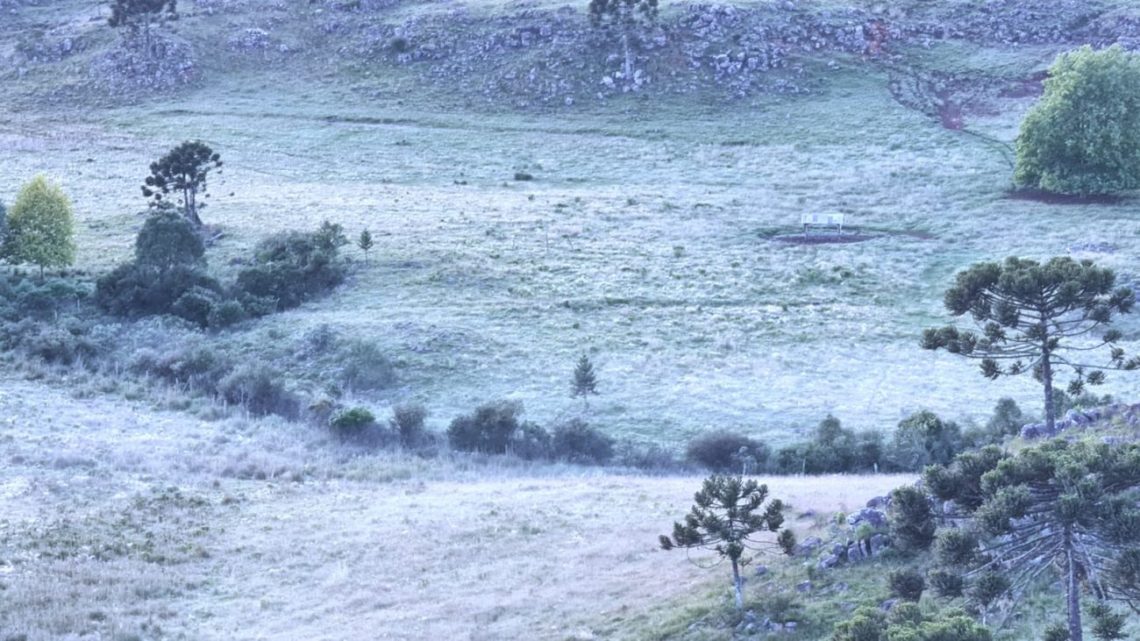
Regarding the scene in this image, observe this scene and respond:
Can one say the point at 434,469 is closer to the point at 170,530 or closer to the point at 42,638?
the point at 170,530

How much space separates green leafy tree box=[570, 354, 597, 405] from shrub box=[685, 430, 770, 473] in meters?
5.06

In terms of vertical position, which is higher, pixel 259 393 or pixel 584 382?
pixel 584 382

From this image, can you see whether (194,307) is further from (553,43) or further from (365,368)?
(553,43)

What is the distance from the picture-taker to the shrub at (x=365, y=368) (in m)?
43.8

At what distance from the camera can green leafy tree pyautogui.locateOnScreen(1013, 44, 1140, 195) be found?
209 feet

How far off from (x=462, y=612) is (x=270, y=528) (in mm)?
7971

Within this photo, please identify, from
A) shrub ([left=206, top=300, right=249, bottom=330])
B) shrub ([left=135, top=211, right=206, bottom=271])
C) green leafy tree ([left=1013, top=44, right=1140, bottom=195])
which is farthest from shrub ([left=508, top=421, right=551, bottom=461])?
green leafy tree ([left=1013, top=44, right=1140, bottom=195])

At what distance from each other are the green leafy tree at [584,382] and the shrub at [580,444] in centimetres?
259

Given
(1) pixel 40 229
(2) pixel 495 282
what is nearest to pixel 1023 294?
(2) pixel 495 282

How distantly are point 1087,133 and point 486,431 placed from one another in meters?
38.8

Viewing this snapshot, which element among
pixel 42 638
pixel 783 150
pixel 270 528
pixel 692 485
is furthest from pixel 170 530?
pixel 783 150

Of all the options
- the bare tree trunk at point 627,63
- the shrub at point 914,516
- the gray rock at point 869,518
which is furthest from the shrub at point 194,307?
the bare tree trunk at point 627,63

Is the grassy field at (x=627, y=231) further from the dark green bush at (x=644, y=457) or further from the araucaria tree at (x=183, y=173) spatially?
the araucaria tree at (x=183, y=173)

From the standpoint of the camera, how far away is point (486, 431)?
38.6 meters
